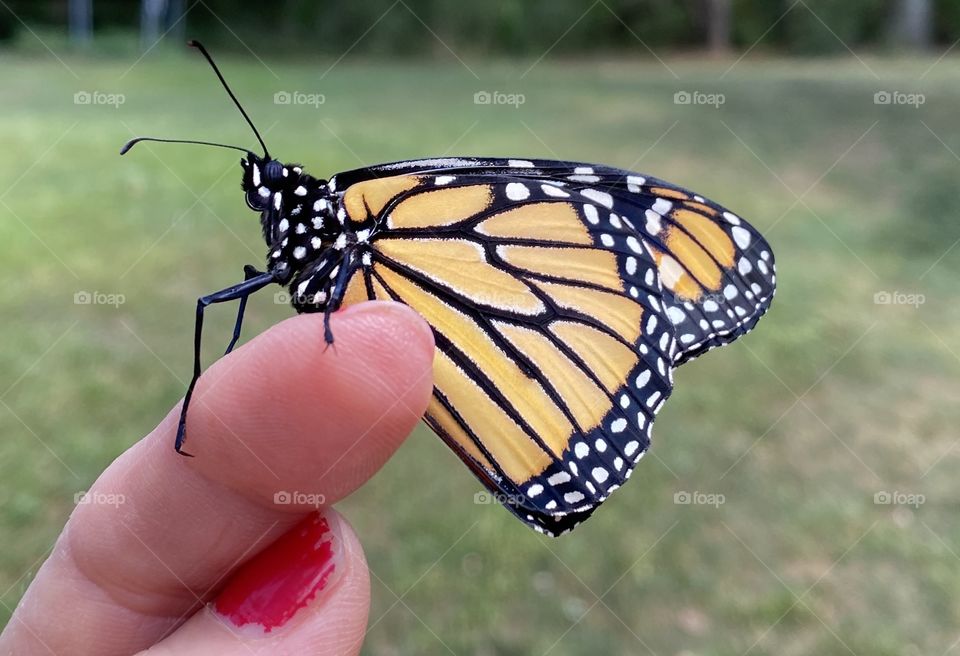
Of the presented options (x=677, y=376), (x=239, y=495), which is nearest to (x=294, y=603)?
(x=239, y=495)

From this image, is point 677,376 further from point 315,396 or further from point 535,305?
point 315,396

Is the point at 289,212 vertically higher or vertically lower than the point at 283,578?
higher

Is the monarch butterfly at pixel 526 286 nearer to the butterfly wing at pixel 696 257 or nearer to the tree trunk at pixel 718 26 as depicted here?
the butterfly wing at pixel 696 257

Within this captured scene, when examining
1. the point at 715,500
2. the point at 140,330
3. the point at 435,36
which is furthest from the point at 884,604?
the point at 435,36

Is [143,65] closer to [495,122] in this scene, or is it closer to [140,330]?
[495,122]

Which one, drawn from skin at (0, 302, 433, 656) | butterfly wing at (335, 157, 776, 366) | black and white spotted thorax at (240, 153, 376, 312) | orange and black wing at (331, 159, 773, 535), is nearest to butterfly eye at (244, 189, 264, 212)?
black and white spotted thorax at (240, 153, 376, 312)
